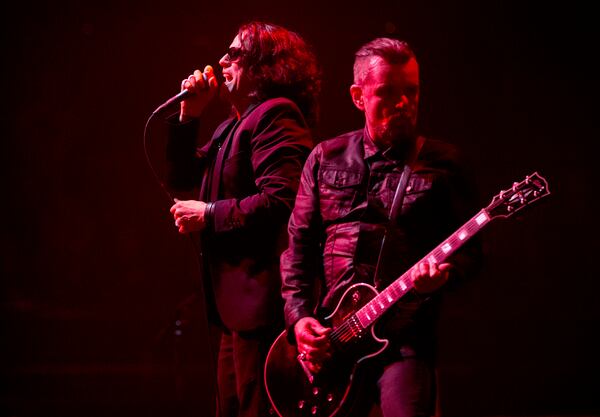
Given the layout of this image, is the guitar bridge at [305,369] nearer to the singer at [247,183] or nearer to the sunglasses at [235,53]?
the singer at [247,183]

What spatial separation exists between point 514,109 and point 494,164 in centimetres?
48

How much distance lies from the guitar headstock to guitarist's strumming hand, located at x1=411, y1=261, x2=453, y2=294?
0.73 ft

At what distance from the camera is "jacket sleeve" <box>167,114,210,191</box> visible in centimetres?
282

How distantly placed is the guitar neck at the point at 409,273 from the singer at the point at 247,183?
1.60 ft

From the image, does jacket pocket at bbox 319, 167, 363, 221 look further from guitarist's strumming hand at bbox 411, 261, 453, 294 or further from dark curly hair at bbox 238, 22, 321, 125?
dark curly hair at bbox 238, 22, 321, 125

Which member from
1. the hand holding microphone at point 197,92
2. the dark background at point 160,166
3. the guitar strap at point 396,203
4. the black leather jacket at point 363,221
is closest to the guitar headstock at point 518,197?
the black leather jacket at point 363,221

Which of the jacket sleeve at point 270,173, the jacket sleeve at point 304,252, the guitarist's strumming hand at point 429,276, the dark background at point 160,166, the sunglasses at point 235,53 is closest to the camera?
the guitarist's strumming hand at point 429,276

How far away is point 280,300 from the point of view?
8.77ft

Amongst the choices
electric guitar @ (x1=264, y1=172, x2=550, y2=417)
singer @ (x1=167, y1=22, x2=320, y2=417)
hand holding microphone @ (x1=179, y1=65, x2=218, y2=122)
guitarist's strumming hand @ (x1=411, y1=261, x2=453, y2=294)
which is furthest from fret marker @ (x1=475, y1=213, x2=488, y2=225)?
hand holding microphone @ (x1=179, y1=65, x2=218, y2=122)

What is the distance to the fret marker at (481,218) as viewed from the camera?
84.8 inches

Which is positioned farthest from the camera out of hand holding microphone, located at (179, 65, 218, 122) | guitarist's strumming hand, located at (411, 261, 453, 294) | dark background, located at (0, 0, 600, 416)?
dark background, located at (0, 0, 600, 416)

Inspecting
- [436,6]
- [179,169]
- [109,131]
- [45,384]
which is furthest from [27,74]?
[179,169]

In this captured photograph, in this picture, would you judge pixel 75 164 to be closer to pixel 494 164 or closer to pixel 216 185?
pixel 494 164

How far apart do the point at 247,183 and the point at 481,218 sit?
2.97 feet
